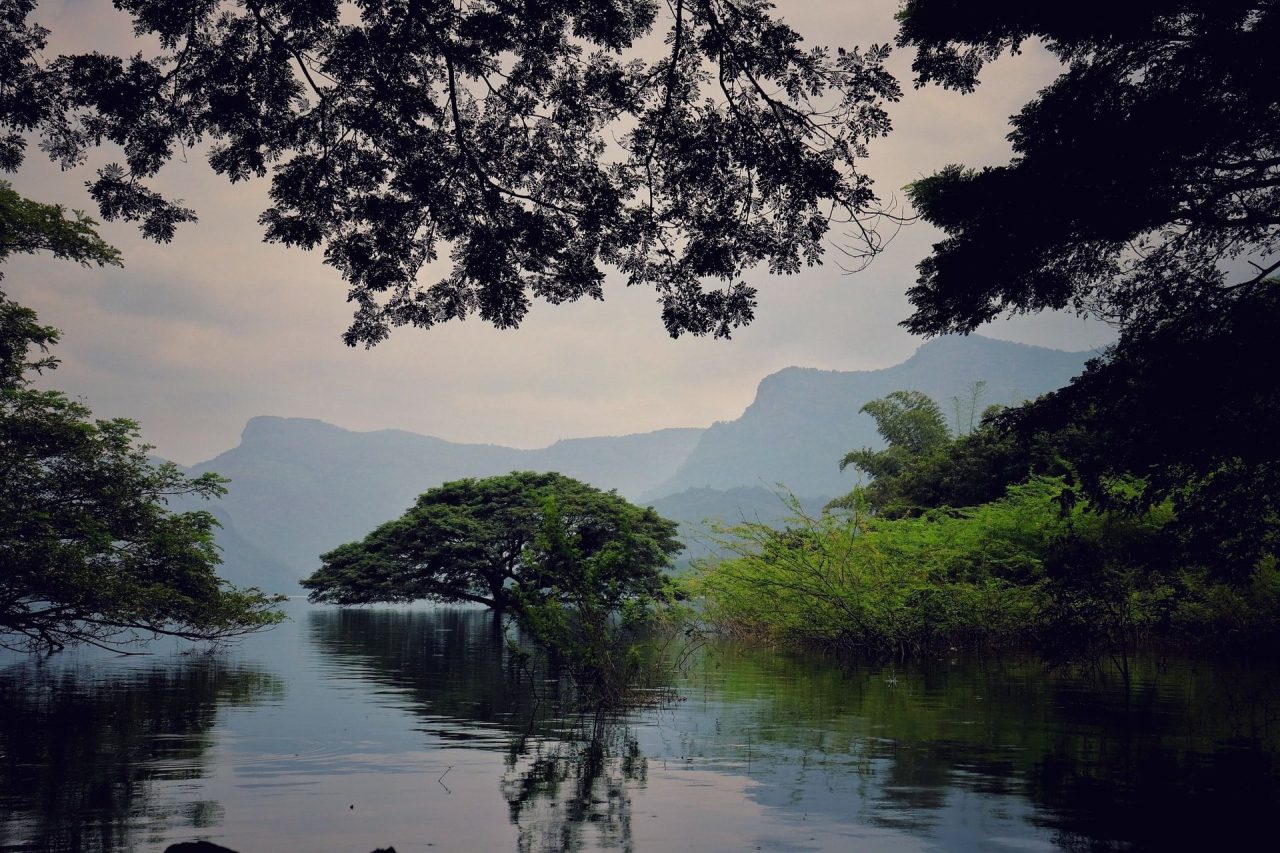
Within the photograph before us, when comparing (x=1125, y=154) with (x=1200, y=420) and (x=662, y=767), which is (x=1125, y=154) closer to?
(x=1200, y=420)

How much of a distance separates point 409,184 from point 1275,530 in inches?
501

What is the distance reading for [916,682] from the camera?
17906 mm

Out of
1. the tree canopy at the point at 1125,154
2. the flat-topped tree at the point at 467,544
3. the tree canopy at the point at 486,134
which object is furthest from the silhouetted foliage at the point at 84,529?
the flat-topped tree at the point at 467,544

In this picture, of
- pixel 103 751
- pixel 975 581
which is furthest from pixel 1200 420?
pixel 103 751

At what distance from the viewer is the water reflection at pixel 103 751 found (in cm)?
692

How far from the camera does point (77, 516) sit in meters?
23.2

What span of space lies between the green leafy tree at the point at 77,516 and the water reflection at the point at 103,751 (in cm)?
252

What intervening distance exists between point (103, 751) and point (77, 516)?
49.4ft

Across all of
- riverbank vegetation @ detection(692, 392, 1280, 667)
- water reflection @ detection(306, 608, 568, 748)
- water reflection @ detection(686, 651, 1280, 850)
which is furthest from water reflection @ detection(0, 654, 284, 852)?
riverbank vegetation @ detection(692, 392, 1280, 667)

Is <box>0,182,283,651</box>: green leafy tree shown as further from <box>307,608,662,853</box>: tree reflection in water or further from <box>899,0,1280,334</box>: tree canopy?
<box>899,0,1280,334</box>: tree canopy

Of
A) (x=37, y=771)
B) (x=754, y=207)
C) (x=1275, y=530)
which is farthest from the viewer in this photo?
(x=1275, y=530)

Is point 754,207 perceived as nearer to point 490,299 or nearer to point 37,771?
point 490,299

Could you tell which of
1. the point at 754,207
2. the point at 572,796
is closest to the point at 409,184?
the point at 754,207

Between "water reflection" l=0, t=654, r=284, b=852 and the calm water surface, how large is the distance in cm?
4
